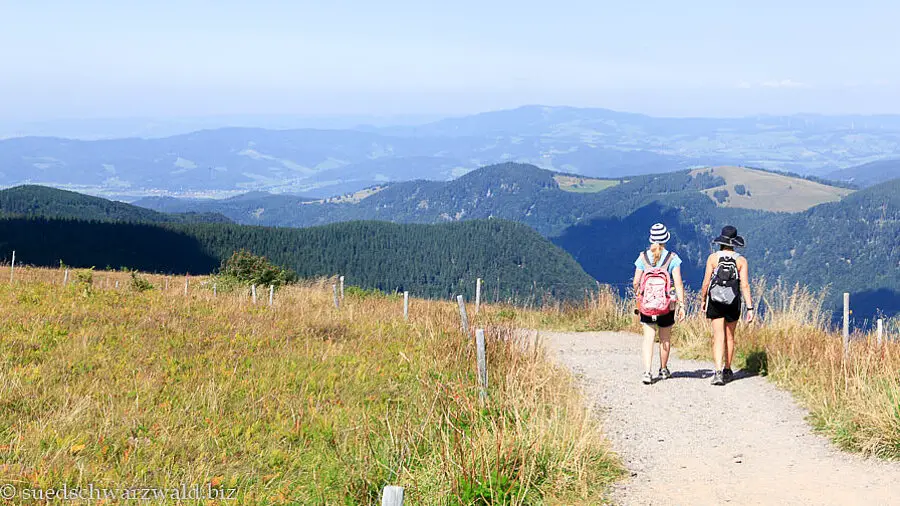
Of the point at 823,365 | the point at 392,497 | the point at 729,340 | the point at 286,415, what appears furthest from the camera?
the point at 729,340

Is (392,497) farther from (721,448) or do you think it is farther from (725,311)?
(725,311)

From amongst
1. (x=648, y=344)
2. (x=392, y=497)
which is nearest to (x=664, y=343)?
(x=648, y=344)

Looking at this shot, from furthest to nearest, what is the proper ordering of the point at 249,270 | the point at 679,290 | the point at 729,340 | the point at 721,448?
the point at 249,270 < the point at 729,340 < the point at 679,290 < the point at 721,448

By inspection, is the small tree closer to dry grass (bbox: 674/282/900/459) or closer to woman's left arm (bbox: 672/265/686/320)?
dry grass (bbox: 674/282/900/459)

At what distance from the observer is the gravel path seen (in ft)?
18.0

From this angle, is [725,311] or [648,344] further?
[648,344]

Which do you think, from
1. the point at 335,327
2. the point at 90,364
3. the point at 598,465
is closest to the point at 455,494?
the point at 598,465

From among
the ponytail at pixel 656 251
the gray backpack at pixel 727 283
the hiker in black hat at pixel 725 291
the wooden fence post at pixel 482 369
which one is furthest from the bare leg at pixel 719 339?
the wooden fence post at pixel 482 369

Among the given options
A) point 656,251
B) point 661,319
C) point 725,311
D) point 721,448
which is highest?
point 656,251

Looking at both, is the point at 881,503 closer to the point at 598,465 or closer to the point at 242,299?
the point at 598,465

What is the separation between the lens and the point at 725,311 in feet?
30.5

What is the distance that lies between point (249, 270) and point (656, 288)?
2397 centimetres

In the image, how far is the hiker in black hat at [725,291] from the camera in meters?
9.23

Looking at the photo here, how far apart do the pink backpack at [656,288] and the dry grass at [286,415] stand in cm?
152
